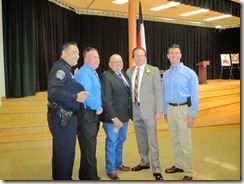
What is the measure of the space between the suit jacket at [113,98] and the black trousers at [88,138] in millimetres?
114

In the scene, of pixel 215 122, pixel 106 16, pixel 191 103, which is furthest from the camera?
pixel 106 16

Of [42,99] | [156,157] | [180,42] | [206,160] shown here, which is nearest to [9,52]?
[42,99]

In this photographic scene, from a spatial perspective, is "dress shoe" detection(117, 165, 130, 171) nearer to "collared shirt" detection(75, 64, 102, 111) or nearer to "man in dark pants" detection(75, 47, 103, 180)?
"man in dark pants" detection(75, 47, 103, 180)

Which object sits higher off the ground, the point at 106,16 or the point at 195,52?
the point at 106,16

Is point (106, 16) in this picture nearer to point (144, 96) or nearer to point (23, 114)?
point (23, 114)

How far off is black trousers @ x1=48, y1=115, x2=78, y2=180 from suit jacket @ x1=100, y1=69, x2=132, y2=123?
33 centimetres

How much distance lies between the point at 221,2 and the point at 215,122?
349 cm

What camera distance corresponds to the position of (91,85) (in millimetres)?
1871

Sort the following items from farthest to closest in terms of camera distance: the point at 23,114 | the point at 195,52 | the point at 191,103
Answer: the point at 195,52 → the point at 23,114 → the point at 191,103

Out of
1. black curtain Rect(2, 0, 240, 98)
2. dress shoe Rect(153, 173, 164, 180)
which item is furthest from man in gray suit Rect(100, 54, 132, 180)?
black curtain Rect(2, 0, 240, 98)

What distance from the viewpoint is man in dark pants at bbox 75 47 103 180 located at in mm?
1871

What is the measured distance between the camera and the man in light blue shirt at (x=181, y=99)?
6.29ft

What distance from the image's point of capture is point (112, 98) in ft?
6.82

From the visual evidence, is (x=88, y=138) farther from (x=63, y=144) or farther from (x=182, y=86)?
(x=182, y=86)
